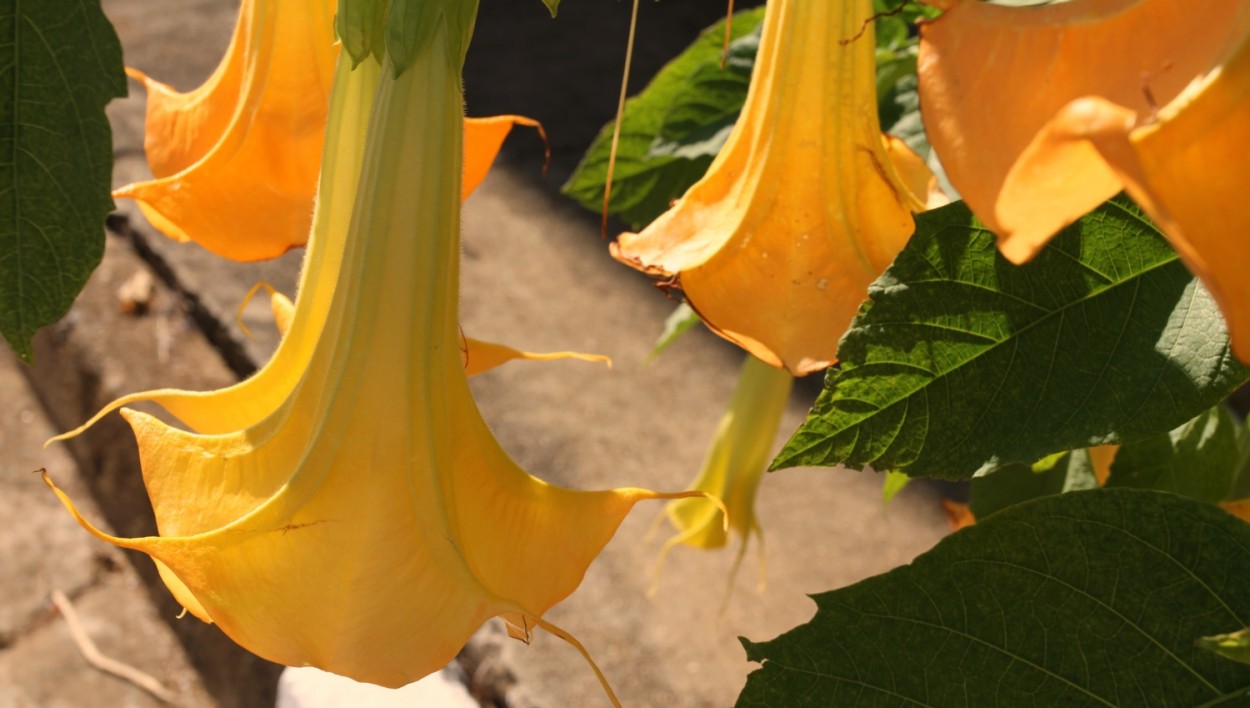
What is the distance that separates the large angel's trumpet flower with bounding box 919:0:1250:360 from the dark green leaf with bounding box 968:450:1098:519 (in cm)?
45

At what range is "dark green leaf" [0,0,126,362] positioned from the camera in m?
0.47

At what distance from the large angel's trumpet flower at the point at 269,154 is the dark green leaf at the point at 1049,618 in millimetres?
211

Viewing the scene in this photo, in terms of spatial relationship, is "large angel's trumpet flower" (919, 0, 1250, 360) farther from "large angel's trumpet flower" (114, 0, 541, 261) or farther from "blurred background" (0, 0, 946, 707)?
"blurred background" (0, 0, 946, 707)

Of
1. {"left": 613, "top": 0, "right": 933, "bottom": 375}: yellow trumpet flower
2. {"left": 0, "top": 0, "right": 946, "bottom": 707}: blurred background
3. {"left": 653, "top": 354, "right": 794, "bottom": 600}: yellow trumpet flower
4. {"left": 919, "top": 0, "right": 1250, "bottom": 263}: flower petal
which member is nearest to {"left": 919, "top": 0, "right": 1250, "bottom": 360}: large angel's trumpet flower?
{"left": 919, "top": 0, "right": 1250, "bottom": 263}: flower petal

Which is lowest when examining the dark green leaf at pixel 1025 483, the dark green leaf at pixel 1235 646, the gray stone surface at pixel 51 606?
the gray stone surface at pixel 51 606

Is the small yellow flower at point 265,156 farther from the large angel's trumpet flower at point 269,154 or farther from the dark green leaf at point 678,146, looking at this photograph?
the dark green leaf at point 678,146

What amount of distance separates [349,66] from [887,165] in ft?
0.61

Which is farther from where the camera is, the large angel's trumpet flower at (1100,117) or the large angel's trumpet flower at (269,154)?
the large angel's trumpet flower at (269,154)

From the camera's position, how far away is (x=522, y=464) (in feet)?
6.03

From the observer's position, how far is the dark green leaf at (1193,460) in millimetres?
661

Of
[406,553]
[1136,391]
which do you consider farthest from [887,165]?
[406,553]

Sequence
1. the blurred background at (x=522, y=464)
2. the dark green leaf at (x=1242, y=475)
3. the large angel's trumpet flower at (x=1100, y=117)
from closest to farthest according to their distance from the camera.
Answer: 1. the large angel's trumpet flower at (x=1100, y=117)
2. the dark green leaf at (x=1242, y=475)
3. the blurred background at (x=522, y=464)

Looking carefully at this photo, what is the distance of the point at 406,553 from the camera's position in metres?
0.37

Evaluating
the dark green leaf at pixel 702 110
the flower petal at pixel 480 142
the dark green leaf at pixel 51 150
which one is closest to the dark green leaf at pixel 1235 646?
the flower petal at pixel 480 142
